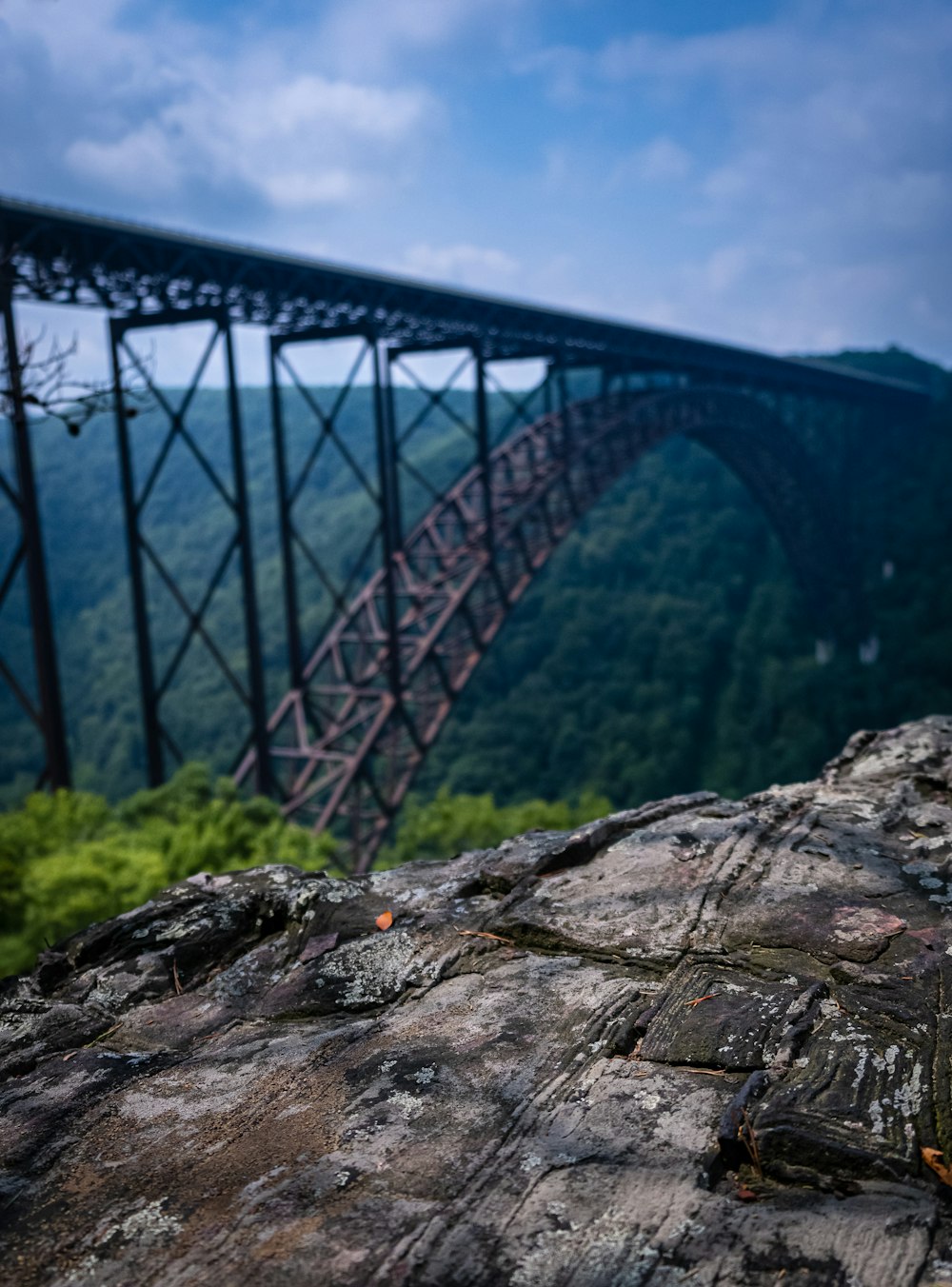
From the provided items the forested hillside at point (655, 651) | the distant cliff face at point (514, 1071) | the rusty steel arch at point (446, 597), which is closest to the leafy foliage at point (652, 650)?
the forested hillside at point (655, 651)

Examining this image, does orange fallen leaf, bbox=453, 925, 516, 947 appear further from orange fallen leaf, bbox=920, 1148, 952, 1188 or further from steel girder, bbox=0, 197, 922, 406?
steel girder, bbox=0, 197, 922, 406

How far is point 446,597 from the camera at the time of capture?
1706 centimetres

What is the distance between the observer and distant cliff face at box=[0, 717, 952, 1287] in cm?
174

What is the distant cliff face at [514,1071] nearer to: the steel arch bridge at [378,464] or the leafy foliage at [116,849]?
the steel arch bridge at [378,464]

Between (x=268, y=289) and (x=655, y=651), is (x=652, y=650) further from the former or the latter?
(x=268, y=289)

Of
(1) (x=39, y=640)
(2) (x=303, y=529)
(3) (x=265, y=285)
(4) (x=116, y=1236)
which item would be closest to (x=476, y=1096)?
(4) (x=116, y=1236)

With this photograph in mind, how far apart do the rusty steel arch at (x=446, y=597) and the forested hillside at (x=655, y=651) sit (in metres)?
12.5

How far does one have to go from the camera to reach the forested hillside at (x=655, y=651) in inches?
1384

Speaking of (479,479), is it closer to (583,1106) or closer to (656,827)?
(656,827)

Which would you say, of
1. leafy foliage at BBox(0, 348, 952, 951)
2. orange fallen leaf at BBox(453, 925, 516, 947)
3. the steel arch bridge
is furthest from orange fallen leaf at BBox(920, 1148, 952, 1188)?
leafy foliage at BBox(0, 348, 952, 951)

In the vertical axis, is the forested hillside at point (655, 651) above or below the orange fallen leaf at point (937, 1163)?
below

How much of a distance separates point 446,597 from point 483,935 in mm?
14152

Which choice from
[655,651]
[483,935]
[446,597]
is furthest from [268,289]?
[655,651]

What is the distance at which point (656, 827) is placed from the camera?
372 centimetres
